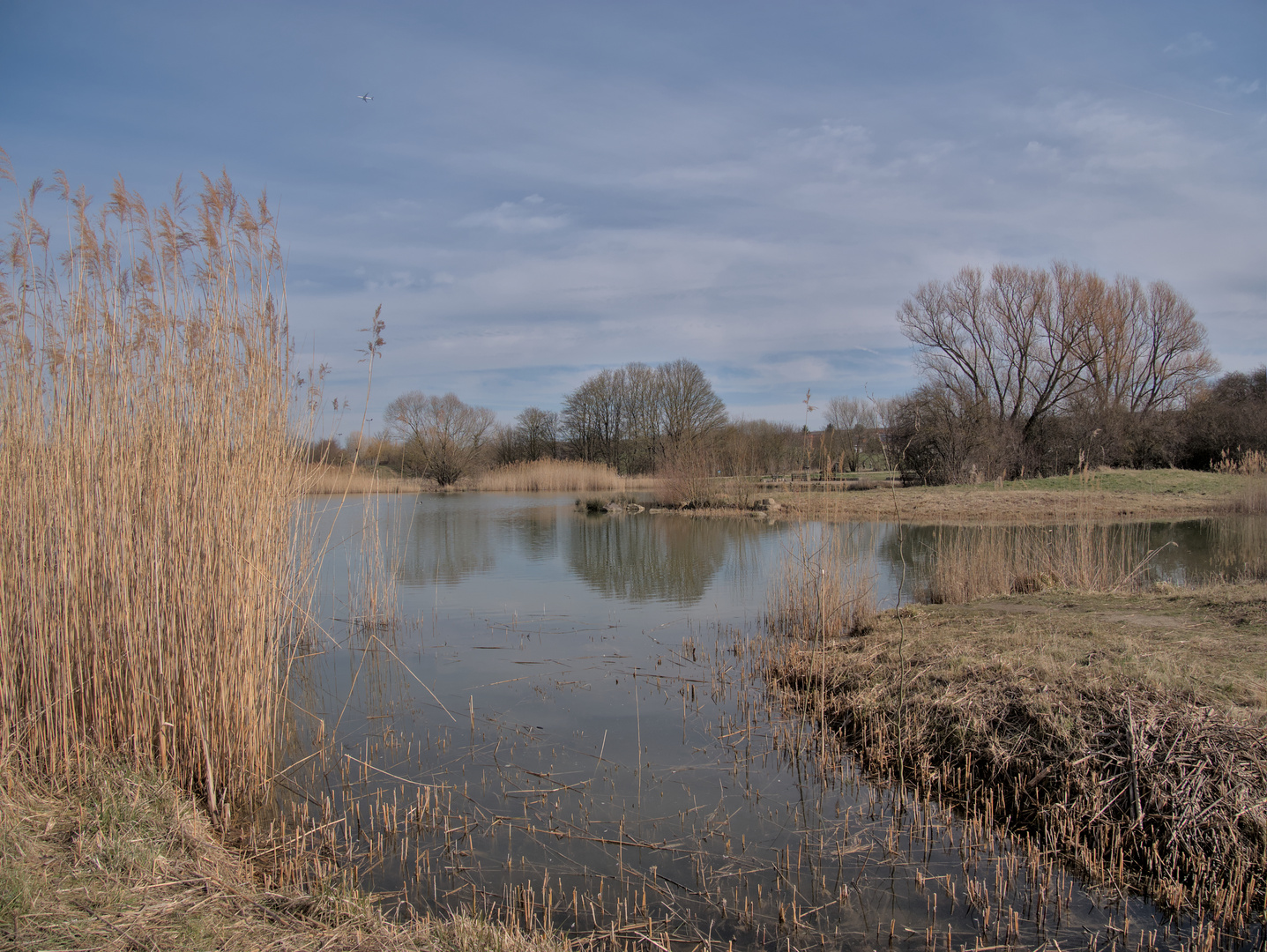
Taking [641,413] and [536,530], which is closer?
[536,530]

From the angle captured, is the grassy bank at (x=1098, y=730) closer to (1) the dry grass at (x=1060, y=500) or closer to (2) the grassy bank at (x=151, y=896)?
(2) the grassy bank at (x=151, y=896)

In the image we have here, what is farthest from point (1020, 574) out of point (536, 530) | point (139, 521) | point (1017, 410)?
point (1017, 410)

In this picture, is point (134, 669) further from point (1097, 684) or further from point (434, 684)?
point (1097, 684)

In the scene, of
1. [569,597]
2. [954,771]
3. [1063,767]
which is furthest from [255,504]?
[569,597]

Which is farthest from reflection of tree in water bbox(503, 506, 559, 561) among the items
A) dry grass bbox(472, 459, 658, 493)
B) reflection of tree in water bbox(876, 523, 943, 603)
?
dry grass bbox(472, 459, 658, 493)

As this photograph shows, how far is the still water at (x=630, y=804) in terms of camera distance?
271 centimetres

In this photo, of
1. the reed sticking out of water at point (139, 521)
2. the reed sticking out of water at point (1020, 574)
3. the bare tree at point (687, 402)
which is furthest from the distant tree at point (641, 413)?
the reed sticking out of water at point (139, 521)

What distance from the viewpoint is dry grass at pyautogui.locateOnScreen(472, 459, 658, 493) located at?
103ft

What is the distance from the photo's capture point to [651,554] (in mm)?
13266

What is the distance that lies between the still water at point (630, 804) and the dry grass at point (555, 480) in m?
23.6

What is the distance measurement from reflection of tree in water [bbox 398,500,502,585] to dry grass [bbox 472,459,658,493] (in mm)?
10475

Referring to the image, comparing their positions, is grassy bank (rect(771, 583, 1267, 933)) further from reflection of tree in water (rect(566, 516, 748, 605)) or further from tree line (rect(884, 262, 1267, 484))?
tree line (rect(884, 262, 1267, 484))

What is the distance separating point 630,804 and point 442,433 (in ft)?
104

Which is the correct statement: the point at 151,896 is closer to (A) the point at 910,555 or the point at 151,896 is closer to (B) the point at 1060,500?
(A) the point at 910,555
